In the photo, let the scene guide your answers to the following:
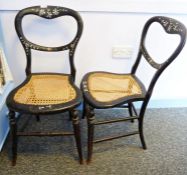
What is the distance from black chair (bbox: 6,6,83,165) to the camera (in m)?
1.25

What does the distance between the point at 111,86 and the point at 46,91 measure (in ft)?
1.36

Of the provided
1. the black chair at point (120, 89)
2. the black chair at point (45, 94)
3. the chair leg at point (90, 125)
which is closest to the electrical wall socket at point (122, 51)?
the black chair at point (120, 89)

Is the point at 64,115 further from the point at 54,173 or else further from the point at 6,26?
the point at 6,26

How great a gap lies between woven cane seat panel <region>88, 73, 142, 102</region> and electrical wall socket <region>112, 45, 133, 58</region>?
221mm

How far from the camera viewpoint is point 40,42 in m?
1.68

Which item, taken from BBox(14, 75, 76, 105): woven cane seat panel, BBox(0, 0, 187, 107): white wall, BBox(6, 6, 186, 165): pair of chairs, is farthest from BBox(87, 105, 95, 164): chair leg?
BBox(0, 0, 187, 107): white wall

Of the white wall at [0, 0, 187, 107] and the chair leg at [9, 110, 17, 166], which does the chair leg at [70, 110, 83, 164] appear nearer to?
the chair leg at [9, 110, 17, 166]

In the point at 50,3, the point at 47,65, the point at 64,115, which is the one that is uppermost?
the point at 50,3

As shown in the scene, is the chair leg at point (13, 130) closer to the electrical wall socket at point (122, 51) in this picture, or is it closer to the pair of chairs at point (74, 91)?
the pair of chairs at point (74, 91)

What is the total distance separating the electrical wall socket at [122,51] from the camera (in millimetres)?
1742

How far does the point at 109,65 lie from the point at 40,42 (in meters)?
0.55

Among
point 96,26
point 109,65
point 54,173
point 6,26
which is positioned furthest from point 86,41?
point 54,173

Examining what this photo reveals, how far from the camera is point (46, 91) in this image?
1.40 m

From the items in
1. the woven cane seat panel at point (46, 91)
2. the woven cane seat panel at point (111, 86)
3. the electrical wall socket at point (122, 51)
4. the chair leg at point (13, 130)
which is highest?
the electrical wall socket at point (122, 51)
